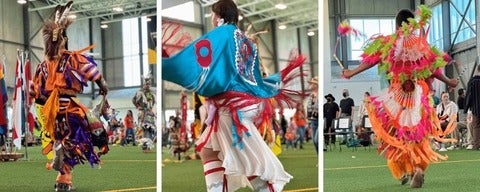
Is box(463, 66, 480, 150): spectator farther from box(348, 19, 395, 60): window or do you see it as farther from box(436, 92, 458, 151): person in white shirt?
box(348, 19, 395, 60): window

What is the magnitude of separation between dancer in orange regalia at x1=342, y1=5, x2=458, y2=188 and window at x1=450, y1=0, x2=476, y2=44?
0.27 m

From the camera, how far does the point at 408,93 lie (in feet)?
11.9

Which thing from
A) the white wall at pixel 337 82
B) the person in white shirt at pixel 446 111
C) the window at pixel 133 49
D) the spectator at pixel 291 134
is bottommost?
the spectator at pixel 291 134

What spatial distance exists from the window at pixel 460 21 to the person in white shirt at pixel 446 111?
1.21ft

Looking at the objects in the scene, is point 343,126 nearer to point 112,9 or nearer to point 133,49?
point 133,49

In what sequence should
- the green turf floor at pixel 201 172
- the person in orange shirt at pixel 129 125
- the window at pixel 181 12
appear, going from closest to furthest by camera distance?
1. the window at pixel 181 12
2. the green turf floor at pixel 201 172
3. the person in orange shirt at pixel 129 125

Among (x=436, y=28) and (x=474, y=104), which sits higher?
(x=436, y=28)

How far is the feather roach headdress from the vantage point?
3.46m

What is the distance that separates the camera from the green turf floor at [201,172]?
402 centimetres

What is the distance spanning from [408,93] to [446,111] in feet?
1.16

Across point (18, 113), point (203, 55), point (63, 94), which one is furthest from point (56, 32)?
point (203, 55)

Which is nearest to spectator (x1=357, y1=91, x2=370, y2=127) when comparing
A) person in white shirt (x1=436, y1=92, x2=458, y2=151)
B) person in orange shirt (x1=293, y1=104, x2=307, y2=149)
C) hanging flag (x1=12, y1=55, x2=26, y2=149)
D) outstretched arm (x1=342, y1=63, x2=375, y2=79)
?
outstretched arm (x1=342, y1=63, x2=375, y2=79)

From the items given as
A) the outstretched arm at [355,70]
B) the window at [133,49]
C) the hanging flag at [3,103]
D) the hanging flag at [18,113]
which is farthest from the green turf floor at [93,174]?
the outstretched arm at [355,70]

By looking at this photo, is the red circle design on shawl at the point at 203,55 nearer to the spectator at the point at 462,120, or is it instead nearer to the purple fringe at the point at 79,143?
the purple fringe at the point at 79,143
